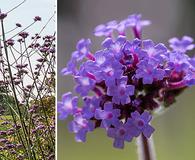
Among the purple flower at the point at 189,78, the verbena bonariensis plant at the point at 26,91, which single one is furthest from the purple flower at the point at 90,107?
the verbena bonariensis plant at the point at 26,91

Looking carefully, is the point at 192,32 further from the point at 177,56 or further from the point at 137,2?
the point at 177,56

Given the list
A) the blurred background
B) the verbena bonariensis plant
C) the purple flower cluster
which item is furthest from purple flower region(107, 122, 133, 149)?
the blurred background

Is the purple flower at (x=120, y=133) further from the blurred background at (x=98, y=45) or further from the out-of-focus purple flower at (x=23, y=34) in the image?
the blurred background at (x=98, y=45)

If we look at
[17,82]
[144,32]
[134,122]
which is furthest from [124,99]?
[144,32]

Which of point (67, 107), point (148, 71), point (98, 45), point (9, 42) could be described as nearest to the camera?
point (148, 71)

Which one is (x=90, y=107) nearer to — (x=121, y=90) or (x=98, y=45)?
(x=121, y=90)

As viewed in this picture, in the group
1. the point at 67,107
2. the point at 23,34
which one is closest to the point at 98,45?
the point at 23,34
